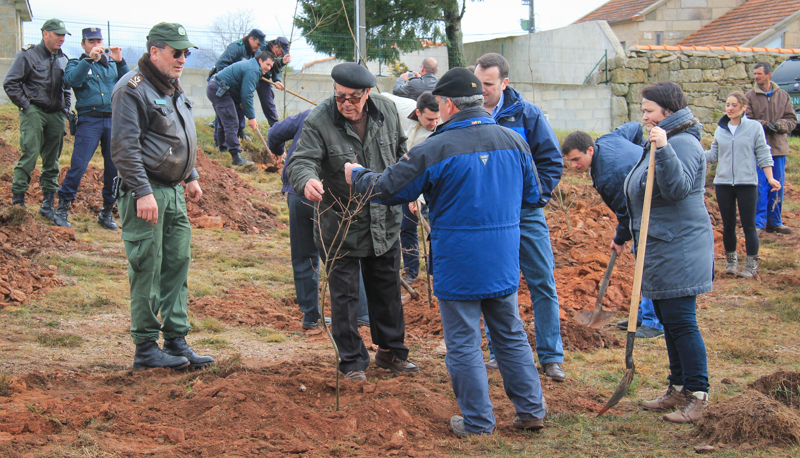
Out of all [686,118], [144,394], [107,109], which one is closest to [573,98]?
[107,109]

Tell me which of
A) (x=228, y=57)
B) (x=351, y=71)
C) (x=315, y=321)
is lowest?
(x=315, y=321)

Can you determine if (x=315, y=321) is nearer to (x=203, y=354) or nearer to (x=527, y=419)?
(x=203, y=354)

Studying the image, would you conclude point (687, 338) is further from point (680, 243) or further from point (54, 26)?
point (54, 26)

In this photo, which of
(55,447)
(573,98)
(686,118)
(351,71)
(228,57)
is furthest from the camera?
(573,98)

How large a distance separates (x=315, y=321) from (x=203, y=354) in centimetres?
111

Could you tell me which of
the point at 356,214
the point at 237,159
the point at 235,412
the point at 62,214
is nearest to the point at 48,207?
the point at 62,214

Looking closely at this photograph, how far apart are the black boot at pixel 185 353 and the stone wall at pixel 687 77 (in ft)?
50.1

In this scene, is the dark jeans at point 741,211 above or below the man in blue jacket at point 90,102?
below

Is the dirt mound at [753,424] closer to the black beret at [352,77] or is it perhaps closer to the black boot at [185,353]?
the black beret at [352,77]

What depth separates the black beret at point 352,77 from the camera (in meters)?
4.05

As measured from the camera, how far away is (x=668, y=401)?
3.84 meters

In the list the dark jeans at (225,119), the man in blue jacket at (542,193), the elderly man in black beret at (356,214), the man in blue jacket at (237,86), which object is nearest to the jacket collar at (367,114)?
the elderly man in black beret at (356,214)

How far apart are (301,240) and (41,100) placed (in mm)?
4054

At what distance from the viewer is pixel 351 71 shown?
4.07 metres
